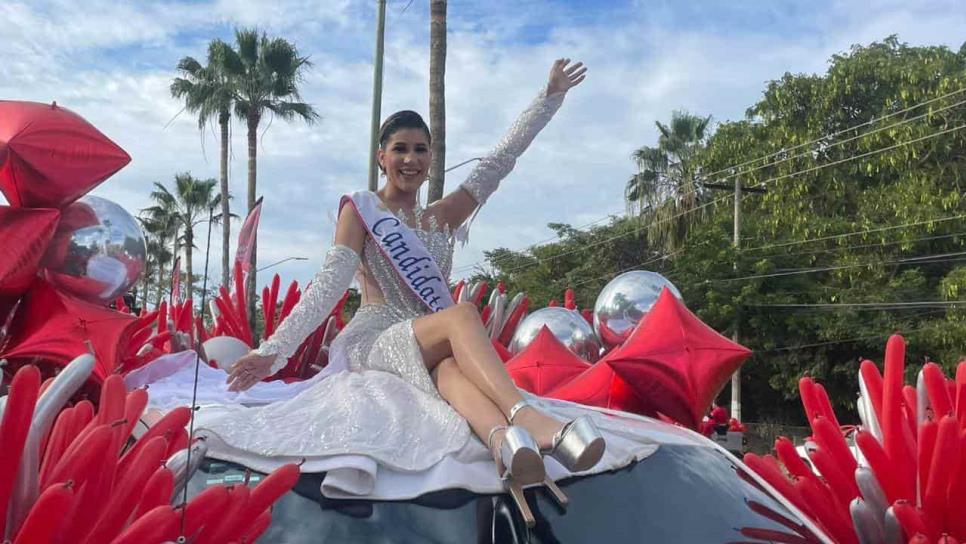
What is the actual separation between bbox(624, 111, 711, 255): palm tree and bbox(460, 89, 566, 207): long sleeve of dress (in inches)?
937

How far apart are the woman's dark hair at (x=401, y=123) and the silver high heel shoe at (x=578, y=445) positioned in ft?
4.91

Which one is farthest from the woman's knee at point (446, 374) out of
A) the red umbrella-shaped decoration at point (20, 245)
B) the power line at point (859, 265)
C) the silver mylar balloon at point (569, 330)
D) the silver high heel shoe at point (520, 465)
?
the power line at point (859, 265)

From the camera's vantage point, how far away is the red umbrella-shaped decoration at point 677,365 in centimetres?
403

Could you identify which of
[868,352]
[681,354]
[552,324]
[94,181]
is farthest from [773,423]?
[94,181]

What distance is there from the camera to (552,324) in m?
6.62

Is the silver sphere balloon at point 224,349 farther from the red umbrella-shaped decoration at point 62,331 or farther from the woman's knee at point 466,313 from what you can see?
the woman's knee at point 466,313

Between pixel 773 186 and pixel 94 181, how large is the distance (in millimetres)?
24983

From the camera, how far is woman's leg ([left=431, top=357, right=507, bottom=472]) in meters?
2.21

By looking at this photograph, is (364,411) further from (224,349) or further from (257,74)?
(257,74)

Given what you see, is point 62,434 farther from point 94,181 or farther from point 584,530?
point 94,181

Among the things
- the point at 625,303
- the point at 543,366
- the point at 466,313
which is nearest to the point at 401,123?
the point at 466,313

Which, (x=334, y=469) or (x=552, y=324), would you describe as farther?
(x=552, y=324)

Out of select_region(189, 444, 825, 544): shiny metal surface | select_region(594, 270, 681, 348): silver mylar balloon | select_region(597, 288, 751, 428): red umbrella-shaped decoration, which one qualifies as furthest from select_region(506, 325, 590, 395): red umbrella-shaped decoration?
select_region(189, 444, 825, 544): shiny metal surface

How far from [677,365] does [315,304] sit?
1797 mm
